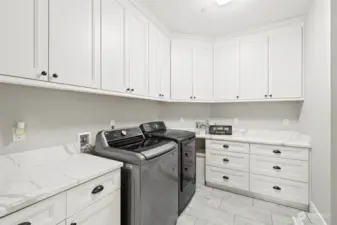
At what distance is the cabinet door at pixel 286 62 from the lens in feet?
8.45

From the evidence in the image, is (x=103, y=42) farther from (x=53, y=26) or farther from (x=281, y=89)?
(x=281, y=89)

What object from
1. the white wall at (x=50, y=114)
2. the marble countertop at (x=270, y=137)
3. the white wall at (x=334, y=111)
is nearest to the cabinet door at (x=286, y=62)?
the marble countertop at (x=270, y=137)

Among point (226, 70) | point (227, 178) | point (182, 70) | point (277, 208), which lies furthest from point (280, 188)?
point (182, 70)

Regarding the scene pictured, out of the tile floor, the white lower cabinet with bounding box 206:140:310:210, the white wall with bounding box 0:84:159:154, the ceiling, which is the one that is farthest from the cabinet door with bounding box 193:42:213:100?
the tile floor

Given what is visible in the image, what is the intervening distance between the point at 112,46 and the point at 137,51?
431 millimetres

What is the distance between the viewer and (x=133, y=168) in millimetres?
1464

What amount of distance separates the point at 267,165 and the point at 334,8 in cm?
191

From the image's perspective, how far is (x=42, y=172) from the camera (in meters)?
1.20

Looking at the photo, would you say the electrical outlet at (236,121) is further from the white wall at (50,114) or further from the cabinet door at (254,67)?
the white wall at (50,114)

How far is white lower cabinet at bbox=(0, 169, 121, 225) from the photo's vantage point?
0.87m

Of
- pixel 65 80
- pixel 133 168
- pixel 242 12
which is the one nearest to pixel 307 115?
pixel 242 12

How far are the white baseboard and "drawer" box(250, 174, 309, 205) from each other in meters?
0.10

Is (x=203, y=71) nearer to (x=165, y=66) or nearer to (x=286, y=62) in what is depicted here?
(x=165, y=66)

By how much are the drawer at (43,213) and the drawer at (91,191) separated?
0.05m
